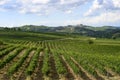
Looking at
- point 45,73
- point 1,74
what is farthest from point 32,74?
point 1,74

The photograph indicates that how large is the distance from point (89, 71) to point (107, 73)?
8.37ft

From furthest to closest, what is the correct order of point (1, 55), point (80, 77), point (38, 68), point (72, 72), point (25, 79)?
1. point (1, 55)
2. point (38, 68)
3. point (72, 72)
4. point (80, 77)
5. point (25, 79)

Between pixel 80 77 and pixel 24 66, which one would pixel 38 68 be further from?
pixel 80 77

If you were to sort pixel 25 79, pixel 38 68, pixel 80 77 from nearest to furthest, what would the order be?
pixel 25 79 < pixel 80 77 < pixel 38 68

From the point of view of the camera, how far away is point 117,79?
3703cm

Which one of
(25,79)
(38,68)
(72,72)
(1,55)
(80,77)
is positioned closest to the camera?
(25,79)

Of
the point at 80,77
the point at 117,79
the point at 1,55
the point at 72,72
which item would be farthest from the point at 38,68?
the point at 1,55

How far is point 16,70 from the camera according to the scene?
4094 centimetres

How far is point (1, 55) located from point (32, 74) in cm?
2071

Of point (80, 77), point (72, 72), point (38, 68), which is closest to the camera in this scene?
point (80, 77)

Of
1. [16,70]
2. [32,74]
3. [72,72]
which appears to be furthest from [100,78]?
[16,70]

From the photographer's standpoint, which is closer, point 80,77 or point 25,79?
point 25,79

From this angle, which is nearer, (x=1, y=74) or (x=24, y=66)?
(x=1, y=74)

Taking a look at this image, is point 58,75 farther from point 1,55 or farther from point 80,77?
point 1,55
